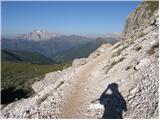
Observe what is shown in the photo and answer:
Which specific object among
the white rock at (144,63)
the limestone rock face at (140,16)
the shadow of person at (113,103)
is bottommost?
the shadow of person at (113,103)

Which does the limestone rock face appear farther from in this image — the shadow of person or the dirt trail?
the shadow of person

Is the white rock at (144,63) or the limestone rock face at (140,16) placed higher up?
the limestone rock face at (140,16)

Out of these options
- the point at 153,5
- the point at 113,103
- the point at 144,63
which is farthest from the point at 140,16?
the point at 113,103

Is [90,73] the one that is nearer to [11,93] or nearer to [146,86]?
[146,86]

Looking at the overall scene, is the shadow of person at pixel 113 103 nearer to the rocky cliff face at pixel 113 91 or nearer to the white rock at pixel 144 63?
the rocky cliff face at pixel 113 91

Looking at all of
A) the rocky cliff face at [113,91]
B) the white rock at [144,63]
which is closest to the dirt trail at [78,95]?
the rocky cliff face at [113,91]
